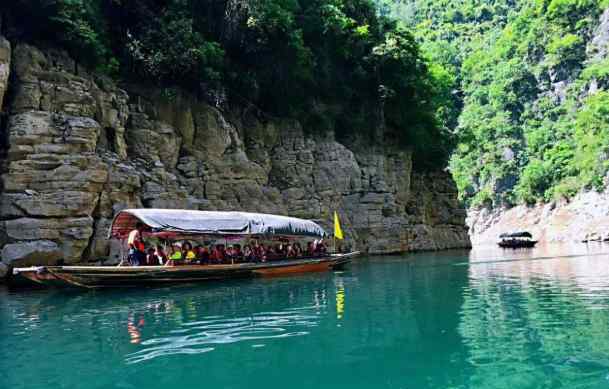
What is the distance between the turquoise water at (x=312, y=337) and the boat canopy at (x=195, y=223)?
2.15 m

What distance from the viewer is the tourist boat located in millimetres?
15780

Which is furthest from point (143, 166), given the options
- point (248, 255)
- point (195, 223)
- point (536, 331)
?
point (536, 331)

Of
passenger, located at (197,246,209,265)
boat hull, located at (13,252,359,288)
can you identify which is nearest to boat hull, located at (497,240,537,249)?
boat hull, located at (13,252,359,288)

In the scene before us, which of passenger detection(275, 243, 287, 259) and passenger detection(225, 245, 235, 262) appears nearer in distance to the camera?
passenger detection(225, 245, 235, 262)

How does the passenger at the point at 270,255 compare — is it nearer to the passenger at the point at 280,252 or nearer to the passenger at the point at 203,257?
the passenger at the point at 280,252

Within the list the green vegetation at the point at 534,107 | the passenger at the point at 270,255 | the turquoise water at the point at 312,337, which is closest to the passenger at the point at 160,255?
the turquoise water at the point at 312,337

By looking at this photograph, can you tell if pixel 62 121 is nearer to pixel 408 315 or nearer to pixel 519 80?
pixel 408 315

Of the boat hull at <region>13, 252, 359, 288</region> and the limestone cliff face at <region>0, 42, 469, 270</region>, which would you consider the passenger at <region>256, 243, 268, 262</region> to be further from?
the limestone cliff face at <region>0, 42, 469, 270</region>

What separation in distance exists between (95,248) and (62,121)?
451 cm

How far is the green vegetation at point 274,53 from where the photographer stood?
21453 millimetres

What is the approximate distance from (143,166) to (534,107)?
74.0 metres

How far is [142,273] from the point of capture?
16.7 meters

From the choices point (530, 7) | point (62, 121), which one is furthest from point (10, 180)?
point (530, 7)

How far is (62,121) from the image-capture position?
19141 millimetres
